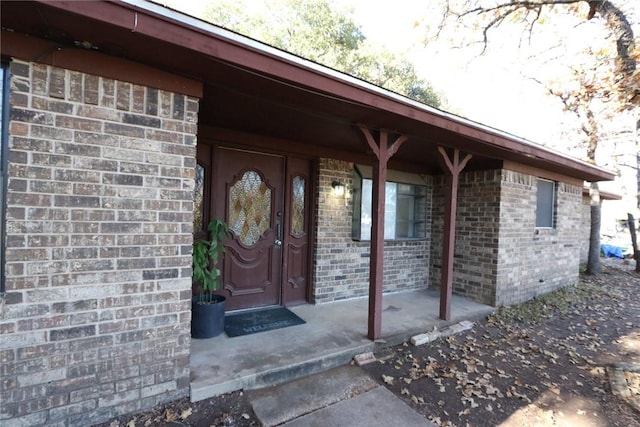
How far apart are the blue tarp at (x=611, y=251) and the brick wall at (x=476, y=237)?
11.2m

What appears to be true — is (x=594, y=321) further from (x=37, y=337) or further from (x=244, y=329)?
(x=37, y=337)

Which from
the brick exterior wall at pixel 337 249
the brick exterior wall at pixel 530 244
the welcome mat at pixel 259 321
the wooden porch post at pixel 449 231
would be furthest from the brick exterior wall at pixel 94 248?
the brick exterior wall at pixel 530 244

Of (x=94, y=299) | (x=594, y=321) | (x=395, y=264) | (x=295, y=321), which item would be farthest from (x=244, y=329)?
(x=594, y=321)

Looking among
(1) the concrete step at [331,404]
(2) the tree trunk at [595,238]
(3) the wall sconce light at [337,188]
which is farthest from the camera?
(2) the tree trunk at [595,238]

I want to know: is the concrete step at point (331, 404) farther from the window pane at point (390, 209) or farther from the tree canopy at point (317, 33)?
the tree canopy at point (317, 33)

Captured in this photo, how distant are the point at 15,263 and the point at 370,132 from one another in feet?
9.49

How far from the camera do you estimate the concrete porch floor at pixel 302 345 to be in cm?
241

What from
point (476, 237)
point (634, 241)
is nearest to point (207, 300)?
point (476, 237)

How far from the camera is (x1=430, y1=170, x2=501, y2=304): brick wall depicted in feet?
15.4

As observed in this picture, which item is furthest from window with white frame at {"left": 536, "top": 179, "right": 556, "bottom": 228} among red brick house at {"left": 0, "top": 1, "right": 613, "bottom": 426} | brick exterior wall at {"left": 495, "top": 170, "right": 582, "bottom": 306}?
red brick house at {"left": 0, "top": 1, "right": 613, "bottom": 426}

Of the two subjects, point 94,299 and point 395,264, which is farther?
point 395,264

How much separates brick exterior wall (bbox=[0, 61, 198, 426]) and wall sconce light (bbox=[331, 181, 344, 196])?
95.0 inches

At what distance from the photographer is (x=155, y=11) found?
5.53 feet

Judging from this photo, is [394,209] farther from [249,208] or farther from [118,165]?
[118,165]
